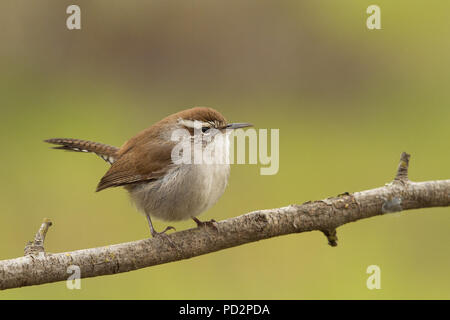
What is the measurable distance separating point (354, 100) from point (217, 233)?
5.42m

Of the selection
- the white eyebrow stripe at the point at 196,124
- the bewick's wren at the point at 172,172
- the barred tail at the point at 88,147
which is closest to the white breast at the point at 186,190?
the bewick's wren at the point at 172,172

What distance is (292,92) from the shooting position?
8.25 metres

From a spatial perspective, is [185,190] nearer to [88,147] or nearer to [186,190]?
[186,190]

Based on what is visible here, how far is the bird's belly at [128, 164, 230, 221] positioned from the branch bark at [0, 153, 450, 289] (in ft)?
0.62

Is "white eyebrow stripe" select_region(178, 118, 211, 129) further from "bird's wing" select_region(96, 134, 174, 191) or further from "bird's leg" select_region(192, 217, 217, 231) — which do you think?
"bird's leg" select_region(192, 217, 217, 231)

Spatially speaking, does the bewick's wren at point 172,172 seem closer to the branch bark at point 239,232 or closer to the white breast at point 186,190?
the white breast at point 186,190

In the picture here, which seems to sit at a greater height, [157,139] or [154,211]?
[157,139]

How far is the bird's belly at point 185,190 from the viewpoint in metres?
3.36

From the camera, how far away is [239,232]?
3221 mm

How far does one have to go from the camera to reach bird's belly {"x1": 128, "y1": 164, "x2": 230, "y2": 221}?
336 centimetres

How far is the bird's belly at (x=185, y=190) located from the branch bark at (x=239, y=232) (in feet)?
0.62

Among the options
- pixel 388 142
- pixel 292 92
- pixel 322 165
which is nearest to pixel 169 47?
pixel 292 92

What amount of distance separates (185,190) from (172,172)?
15 centimetres

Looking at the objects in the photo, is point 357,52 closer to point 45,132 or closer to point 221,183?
point 45,132
